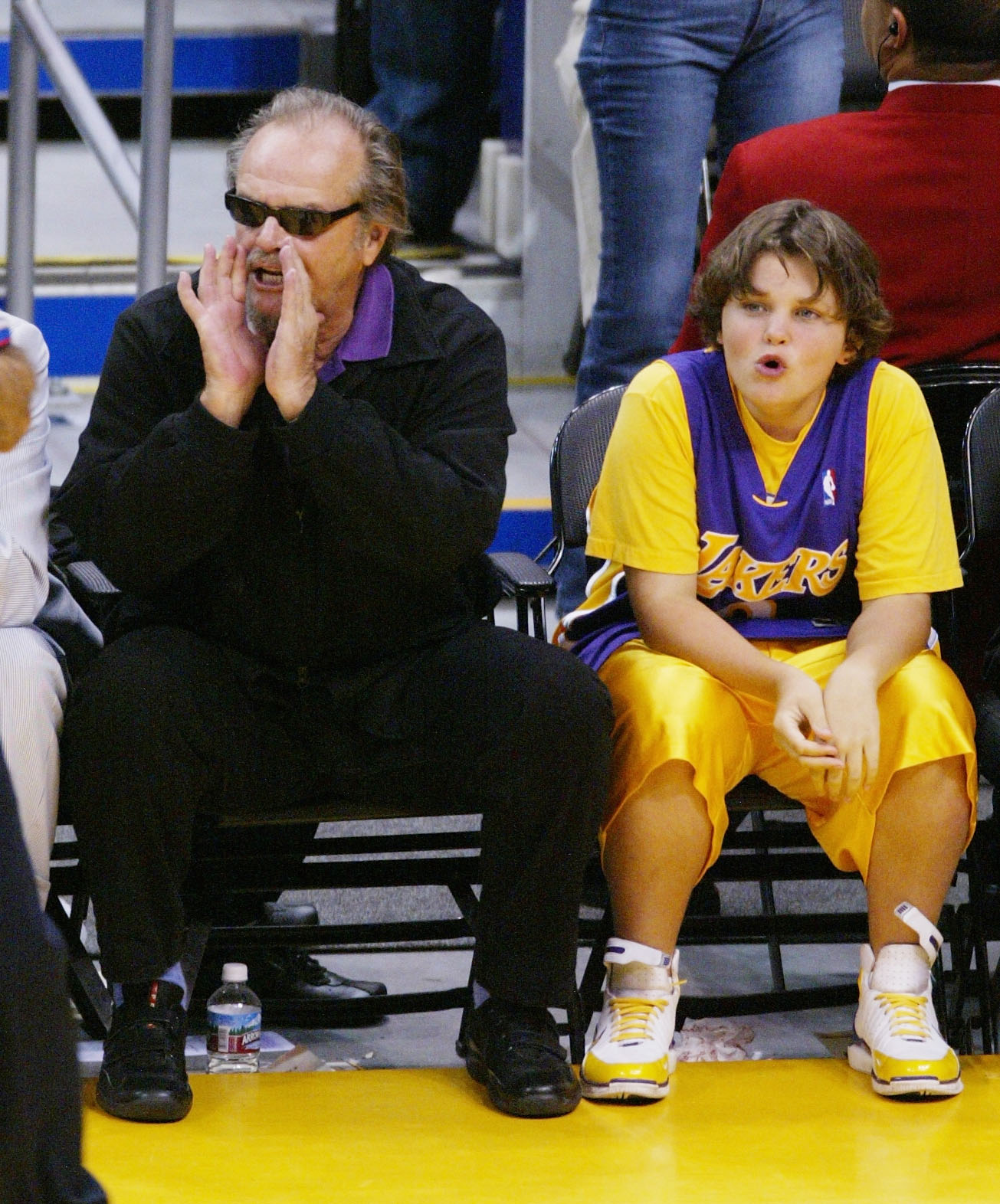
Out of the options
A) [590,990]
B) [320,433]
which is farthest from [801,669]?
[320,433]

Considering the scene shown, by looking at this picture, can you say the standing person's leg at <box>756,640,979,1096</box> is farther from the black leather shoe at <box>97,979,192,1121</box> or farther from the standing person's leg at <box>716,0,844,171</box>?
the standing person's leg at <box>716,0,844,171</box>

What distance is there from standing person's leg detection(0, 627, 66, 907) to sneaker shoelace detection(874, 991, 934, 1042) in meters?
1.04

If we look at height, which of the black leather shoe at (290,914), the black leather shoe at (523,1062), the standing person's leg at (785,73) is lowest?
the black leather shoe at (290,914)

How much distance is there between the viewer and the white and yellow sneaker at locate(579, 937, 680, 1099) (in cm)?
238

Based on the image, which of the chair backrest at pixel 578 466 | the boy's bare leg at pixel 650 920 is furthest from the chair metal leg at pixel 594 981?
the chair backrest at pixel 578 466

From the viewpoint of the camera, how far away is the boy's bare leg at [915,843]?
2.47m

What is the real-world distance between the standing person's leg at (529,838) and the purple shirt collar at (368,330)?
449mm

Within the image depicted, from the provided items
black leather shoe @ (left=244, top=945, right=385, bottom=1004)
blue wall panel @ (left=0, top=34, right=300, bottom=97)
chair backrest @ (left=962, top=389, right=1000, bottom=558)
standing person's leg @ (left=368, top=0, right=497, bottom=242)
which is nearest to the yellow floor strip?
black leather shoe @ (left=244, top=945, right=385, bottom=1004)

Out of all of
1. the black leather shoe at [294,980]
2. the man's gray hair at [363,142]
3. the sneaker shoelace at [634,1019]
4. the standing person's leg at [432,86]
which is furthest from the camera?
the standing person's leg at [432,86]

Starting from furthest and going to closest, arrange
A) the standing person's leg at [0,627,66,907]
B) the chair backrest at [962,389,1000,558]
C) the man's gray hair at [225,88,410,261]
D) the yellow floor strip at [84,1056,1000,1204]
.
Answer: the chair backrest at [962,389,1000,558]
the man's gray hair at [225,88,410,261]
the standing person's leg at [0,627,66,907]
the yellow floor strip at [84,1056,1000,1204]

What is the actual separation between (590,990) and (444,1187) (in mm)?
417

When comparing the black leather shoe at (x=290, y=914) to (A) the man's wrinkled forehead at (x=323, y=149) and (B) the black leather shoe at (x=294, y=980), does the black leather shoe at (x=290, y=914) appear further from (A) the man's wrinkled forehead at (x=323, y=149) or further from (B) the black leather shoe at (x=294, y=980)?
(A) the man's wrinkled forehead at (x=323, y=149)

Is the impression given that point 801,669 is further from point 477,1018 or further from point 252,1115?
point 252,1115

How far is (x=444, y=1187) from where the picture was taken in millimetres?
2199
